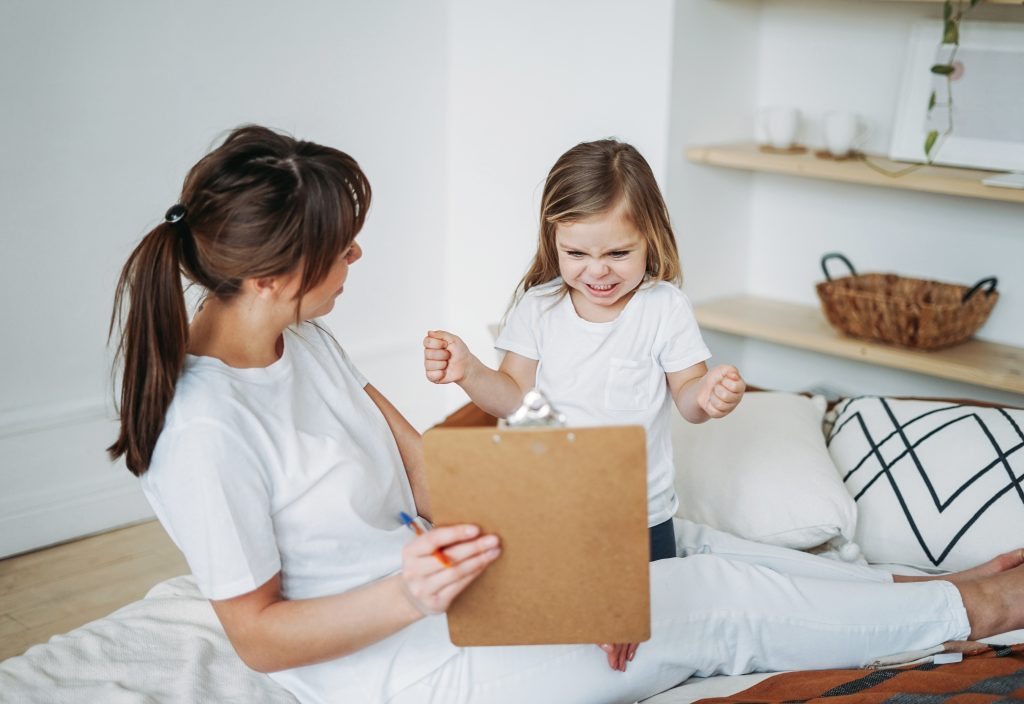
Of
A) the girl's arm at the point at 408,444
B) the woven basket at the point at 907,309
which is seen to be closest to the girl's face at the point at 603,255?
the girl's arm at the point at 408,444

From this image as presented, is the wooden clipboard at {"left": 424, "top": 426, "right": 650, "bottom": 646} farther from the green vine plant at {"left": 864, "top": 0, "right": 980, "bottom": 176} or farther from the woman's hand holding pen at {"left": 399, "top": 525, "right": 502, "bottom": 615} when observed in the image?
the green vine plant at {"left": 864, "top": 0, "right": 980, "bottom": 176}

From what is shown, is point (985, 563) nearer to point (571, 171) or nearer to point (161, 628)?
point (571, 171)

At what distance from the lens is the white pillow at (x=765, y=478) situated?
1838mm

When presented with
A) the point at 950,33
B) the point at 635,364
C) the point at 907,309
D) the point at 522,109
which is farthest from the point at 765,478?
the point at 522,109

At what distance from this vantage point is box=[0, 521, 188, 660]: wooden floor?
220 cm

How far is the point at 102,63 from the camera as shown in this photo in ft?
7.92

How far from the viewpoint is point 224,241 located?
3.96ft

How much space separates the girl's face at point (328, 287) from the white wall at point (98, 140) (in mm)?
1391

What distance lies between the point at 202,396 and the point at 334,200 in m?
0.27

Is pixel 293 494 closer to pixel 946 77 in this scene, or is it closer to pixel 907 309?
pixel 907 309

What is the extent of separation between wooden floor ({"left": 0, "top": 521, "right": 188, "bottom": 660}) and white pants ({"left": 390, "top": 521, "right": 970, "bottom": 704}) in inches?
49.6

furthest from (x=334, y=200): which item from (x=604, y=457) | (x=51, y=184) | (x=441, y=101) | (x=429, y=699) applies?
(x=441, y=101)

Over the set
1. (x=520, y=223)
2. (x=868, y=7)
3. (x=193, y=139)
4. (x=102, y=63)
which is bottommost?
(x=520, y=223)

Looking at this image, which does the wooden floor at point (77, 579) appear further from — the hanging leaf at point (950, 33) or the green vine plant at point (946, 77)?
the hanging leaf at point (950, 33)
